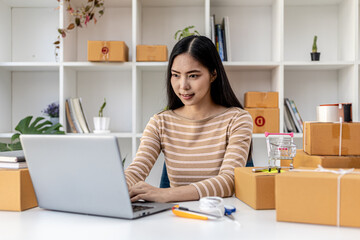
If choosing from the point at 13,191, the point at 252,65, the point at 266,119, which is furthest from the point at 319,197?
the point at 252,65

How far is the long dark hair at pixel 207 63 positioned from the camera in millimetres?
1574

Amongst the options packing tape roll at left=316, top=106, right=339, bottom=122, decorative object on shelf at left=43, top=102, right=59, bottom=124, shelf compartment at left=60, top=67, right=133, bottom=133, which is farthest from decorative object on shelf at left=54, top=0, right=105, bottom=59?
packing tape roll at left=316, top=106, right=339, bottom=122

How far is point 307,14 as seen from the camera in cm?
283

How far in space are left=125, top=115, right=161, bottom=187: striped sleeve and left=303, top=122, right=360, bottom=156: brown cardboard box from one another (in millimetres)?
661

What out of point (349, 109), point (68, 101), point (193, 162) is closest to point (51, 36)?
point (68, 101)

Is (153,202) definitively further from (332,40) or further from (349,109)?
(332,40)

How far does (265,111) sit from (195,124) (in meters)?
1.00

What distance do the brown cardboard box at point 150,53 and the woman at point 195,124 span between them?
84cm

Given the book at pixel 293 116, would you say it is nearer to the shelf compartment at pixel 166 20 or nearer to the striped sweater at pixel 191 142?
the shelf compartment at pixel 166 20

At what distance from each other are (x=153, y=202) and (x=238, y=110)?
767 millimetres

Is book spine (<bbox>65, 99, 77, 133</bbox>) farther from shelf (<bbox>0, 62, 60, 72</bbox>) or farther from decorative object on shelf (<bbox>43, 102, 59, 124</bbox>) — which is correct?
shelf (<bbox>0, 62, 60, 72</bbox>)

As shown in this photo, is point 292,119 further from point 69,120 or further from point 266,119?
point 69,120

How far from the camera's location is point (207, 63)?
5.24 feet

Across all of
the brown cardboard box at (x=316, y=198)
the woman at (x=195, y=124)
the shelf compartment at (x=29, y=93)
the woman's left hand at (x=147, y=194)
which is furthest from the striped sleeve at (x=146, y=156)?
the shelf compartment at (x=29, y=93)
